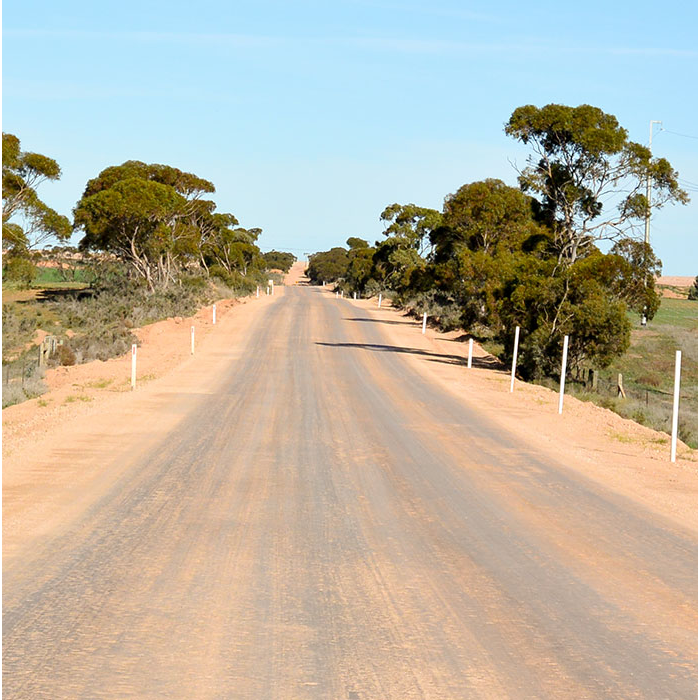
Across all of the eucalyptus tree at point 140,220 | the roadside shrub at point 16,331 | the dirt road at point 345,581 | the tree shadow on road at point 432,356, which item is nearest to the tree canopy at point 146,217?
the eucalyptus tree at point 140,220

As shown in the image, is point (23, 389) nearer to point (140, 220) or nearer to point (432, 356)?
point (432, 356)

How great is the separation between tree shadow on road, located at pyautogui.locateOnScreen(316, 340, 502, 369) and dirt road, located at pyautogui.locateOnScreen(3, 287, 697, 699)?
1878cm

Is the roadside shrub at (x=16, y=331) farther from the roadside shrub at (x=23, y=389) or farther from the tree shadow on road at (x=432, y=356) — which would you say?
the tree shadow on road at (x=432, y=356)

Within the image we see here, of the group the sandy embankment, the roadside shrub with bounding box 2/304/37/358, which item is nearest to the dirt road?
the sandy embankment

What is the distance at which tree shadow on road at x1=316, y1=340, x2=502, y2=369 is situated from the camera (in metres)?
33.3

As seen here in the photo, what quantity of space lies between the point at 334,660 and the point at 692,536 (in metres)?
5.42

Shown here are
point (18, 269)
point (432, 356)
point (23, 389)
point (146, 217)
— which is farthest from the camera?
point (146, 217)

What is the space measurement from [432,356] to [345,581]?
27623 mm

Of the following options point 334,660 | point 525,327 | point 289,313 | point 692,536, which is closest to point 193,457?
point 692,536

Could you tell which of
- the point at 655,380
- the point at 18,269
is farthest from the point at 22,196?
the point at 655,380

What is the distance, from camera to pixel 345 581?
7.38 metres

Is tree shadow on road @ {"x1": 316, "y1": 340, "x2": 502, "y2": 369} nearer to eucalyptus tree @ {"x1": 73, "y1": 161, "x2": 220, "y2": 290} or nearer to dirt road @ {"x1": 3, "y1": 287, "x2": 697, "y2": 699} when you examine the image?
dirt road @ {"x1": 3, "y1": 287, "x2": 697, "y2": 699}

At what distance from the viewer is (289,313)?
5409cm

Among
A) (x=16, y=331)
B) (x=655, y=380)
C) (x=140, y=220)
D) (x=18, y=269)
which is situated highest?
(x=140, y=220)
